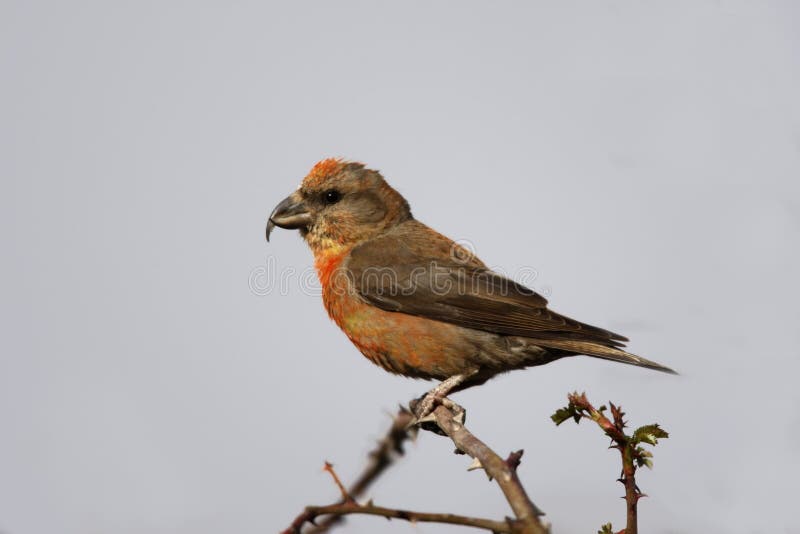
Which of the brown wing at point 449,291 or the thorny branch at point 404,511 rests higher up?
the brown wing at point 449,291

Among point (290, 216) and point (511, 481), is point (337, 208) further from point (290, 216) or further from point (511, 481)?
point (511, 481)

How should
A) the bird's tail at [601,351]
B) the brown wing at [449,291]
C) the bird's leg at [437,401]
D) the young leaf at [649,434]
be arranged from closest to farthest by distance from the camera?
the young leaf at [649,434]
the bird's tail at [601,351]
the bird's leg at [437,401]
the brown wing at [449,291]

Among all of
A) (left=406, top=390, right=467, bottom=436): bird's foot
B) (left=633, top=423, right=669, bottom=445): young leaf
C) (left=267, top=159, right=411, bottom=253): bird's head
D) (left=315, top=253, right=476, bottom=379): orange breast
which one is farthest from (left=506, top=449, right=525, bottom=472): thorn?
(left=267, top=159, right=411, bottom=253): bird's head

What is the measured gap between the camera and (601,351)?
496cm

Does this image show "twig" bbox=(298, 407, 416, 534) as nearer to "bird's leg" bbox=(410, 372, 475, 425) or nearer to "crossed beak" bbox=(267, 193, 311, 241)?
"bird's leg" bbox=(410, 372, 475, 425)

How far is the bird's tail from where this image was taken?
4.74 m

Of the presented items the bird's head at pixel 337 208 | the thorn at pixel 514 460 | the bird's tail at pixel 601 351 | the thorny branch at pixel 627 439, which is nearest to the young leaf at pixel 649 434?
the thorny branch at pixel 627 439

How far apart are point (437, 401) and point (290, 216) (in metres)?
1.86

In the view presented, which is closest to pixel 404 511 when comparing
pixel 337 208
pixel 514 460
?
pixel 514 460

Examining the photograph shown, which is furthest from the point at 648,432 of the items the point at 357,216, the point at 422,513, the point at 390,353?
the point at 357,216

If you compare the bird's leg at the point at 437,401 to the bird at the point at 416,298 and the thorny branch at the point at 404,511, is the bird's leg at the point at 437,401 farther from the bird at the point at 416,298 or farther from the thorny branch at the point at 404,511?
the thorny branch at the point at 404,511

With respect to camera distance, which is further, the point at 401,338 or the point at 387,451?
the point at 401,338

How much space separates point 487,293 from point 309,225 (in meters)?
1.46

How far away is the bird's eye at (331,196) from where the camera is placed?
6176mm
